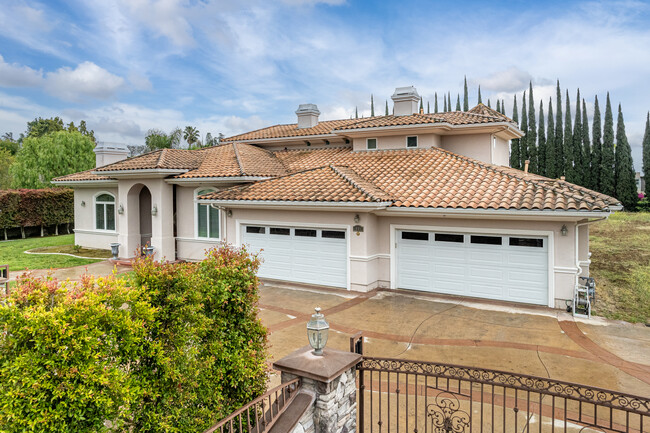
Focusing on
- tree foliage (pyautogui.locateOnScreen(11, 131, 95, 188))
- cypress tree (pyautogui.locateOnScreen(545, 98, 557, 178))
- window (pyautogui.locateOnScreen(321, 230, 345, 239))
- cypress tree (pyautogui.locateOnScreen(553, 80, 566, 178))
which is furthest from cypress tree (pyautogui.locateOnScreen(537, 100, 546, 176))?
tree foliage (pyautogui.locateOnScreen(11, 131, 95, 188))

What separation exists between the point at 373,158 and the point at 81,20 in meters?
14.5

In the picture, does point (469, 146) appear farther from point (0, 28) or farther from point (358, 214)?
point (0, 28)

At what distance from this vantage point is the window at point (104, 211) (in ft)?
67.2

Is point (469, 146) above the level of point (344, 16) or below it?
below

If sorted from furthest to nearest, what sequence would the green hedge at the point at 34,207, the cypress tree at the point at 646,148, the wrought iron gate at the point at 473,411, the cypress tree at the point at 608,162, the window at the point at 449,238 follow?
1. the cypress tree at the point at 646,148
2. the cypress tree at the point at 608,162
3. the green hedge at the point at 34,207
4. the window at the point at 449,238
5. the wrought iron gate at the point at 473,411

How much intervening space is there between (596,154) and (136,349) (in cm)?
5246

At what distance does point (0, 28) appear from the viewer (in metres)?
22.2

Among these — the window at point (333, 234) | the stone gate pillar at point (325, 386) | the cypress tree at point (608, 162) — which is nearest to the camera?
the stone gate pillar at point (325, 386)

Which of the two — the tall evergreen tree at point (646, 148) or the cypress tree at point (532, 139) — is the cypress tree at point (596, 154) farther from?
the cypress tree at point (532, 139)

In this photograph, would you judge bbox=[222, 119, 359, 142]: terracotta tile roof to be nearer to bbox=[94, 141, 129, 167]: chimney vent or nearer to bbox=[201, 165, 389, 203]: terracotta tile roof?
bbox=[201, 165, 389, 203]: terracotta tile roof

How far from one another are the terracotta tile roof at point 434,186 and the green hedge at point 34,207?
2003 centimetres

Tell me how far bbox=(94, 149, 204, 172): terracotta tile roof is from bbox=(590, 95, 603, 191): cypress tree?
43461 millimetres

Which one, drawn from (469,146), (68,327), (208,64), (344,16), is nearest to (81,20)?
(208,64)

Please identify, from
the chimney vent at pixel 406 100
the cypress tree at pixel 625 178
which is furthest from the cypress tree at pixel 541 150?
the chimney vent at pixel 406 100
